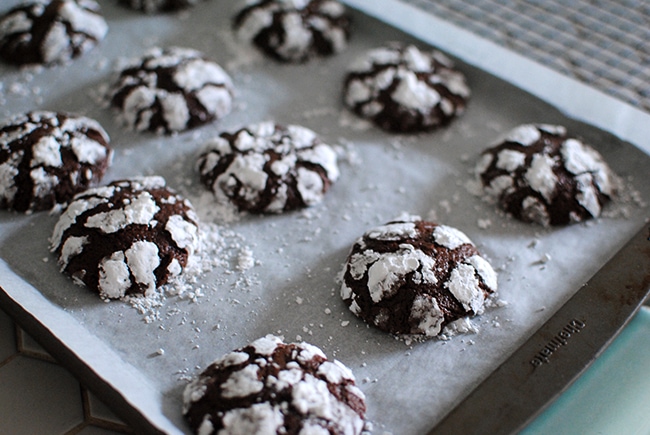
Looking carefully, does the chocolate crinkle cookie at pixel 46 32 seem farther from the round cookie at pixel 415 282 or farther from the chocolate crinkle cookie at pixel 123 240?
the round cookie at pixel 415 282

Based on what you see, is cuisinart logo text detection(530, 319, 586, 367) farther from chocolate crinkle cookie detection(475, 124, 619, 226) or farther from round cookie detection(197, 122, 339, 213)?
round cookie detection(197, 122, 339, 213)

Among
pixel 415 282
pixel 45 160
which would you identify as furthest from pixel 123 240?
pixel 415 282

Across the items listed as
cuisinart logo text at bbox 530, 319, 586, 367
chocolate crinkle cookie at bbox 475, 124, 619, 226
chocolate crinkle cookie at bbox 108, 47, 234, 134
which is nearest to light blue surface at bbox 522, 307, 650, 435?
cuisinart logo text at bbox 530, 319, 586, 367

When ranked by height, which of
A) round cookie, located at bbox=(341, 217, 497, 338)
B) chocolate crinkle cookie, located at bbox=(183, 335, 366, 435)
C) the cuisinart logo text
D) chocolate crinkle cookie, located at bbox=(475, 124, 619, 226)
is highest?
chocolate crinkle cookie, located at bbox=(475, 124, 619, 226)

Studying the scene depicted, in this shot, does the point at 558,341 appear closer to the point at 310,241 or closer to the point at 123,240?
the point at 310,241

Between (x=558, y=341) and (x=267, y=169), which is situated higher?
(x=558, y=341)

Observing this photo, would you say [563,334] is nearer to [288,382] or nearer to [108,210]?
[288,382]
